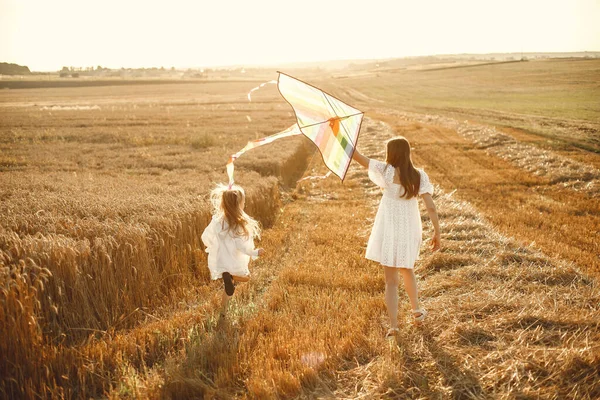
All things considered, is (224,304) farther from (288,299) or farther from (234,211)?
(234,211)

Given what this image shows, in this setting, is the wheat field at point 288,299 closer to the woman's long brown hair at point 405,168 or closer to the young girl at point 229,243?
the young girl at point 229,243

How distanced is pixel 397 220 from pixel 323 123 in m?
1.31

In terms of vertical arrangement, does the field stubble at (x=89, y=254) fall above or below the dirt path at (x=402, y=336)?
above

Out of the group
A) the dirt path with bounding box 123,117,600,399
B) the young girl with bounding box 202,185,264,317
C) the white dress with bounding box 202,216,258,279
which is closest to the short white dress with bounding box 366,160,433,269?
the dirt path with bounding box 123,117,600,399

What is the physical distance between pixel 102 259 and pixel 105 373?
149 centimetres

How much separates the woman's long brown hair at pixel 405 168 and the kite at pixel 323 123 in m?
0.51

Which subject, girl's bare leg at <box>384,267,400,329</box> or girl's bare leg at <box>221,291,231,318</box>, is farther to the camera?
girl's bare leg at <box>221,291,231,318</box>

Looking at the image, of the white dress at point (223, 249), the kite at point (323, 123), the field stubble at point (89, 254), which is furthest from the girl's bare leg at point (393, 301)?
the field stubble at point (89, 254)

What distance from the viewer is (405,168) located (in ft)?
14.9

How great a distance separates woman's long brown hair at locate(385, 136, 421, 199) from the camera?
452 centimetres

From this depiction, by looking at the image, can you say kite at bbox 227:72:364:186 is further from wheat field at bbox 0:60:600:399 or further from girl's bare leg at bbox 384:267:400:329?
wheat field at bbox 0:60:600:399

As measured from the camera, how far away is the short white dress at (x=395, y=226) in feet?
15.0

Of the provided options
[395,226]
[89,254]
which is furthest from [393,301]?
[89,254]

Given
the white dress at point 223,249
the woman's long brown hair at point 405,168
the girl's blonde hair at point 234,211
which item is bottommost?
the white dress at point 223,249
